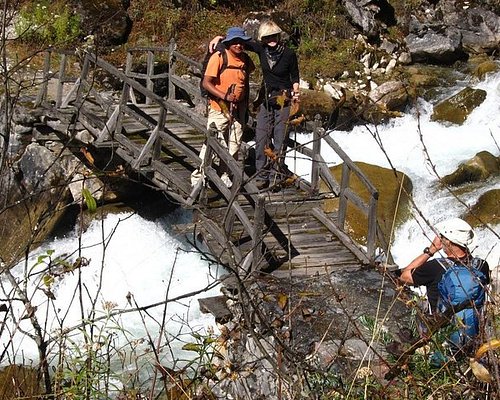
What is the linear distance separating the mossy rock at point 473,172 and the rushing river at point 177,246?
6.9 inches

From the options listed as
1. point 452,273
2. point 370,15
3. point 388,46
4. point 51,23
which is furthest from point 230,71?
point 370,15

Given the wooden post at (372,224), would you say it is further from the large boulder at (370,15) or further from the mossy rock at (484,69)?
the large boulder at (370,15)

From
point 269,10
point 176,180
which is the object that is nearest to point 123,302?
point 176,180

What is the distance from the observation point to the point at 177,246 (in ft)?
38.6

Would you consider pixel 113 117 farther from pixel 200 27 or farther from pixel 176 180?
pixel 200 27

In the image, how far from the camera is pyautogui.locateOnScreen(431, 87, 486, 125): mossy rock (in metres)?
15.6

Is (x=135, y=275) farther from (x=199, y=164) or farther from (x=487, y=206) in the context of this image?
(x=487, y=206)

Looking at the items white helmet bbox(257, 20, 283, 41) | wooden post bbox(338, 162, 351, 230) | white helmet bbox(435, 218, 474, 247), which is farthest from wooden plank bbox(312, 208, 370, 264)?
white helmet bbox(435, 218, 474, 247)

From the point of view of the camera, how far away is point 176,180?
9430 mm

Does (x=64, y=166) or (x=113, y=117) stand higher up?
(x=113, y=117)

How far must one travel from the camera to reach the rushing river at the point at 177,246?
32.4ft

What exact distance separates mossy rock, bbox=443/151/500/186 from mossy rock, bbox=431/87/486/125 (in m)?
2.87

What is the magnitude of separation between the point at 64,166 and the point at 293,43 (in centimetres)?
818

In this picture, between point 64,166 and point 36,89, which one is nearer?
point 64,166
